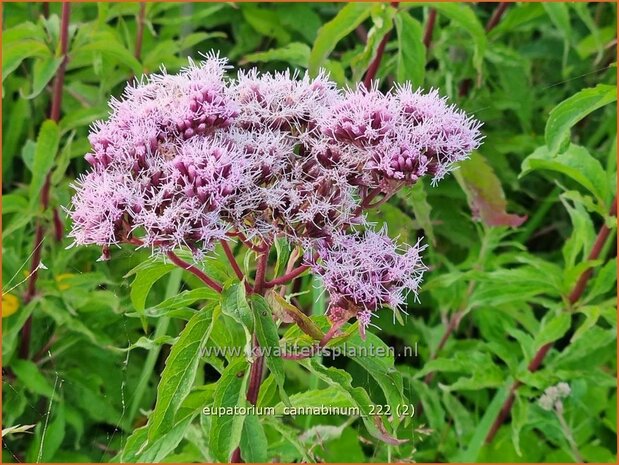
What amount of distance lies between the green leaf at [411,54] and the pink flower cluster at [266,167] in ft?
2.01

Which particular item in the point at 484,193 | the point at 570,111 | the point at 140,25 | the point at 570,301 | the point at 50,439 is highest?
the point at 140,25

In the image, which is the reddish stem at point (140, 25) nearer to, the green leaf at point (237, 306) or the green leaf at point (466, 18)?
the green leaf at point (466, 18)

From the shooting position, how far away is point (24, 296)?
7.43 feet

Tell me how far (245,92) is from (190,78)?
11cm

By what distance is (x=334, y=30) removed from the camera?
2.02 m

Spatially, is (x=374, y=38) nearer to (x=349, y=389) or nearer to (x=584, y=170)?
(x=584, y=170)

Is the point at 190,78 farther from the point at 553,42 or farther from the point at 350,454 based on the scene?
the point at 553,42

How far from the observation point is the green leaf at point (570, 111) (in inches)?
65.2

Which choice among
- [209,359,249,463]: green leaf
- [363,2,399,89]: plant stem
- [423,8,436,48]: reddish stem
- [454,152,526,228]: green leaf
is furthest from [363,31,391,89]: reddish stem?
[209,359,249,463]: green leaf

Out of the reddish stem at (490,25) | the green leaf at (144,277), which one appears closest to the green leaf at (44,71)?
the green leaf at (144,277)

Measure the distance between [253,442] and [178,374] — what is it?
7.9 inches

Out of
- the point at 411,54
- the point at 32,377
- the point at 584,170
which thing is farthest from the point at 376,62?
the point at 32,377

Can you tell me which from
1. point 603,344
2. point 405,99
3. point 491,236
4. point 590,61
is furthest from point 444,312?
point 590,61

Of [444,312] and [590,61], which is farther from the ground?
[590,61]
